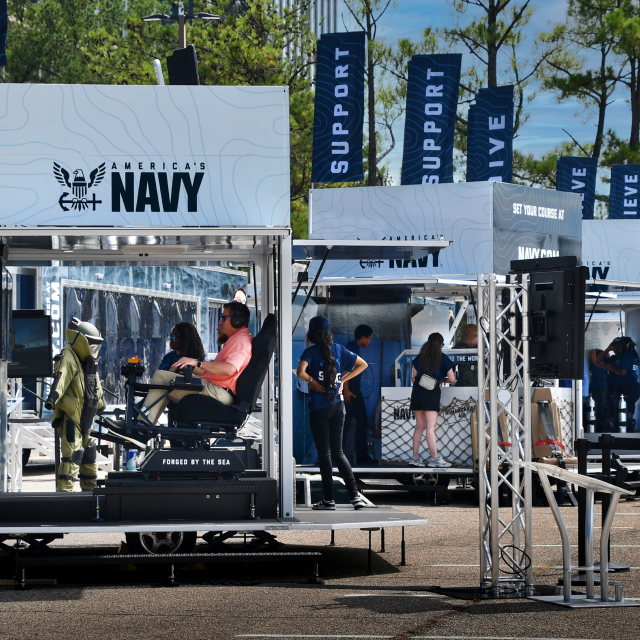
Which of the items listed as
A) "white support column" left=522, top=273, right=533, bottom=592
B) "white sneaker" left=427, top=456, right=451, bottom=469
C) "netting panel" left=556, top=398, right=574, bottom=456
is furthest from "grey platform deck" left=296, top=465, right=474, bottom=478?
"white support column" left=522, top=273, right=533, bottom=592

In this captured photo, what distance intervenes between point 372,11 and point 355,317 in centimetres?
2023

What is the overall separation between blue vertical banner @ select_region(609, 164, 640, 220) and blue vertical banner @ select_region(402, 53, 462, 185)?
6054 mm

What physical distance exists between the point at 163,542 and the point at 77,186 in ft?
7.78

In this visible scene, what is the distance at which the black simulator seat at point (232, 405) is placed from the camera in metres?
7.40

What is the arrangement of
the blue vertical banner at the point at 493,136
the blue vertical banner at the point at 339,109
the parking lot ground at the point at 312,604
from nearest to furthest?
the parking lot ground at the point at 312,604 → the blue vertical banner at the point at 339,109 → the blue vertical banner at the point at 493,136

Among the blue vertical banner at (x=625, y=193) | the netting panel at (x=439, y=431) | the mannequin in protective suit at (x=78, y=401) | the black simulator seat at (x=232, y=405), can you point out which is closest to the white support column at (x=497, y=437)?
the black simulator seat at (x=232, y=405)

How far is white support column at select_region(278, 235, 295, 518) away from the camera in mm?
7324

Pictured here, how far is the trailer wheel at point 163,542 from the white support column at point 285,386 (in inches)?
25.0

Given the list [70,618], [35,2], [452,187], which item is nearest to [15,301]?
[452,187]

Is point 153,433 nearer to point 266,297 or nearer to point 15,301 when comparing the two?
point 266,297

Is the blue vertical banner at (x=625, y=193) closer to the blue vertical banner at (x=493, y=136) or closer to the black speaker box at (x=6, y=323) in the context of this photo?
the blue vertical banner at (x=493, y=136)

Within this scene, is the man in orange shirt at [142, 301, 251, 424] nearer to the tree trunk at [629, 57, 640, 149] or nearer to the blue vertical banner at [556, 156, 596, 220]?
the blue vertical banner at [556, 156, 596, 220]

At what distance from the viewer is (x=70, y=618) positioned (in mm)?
5730

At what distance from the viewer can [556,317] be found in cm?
636
